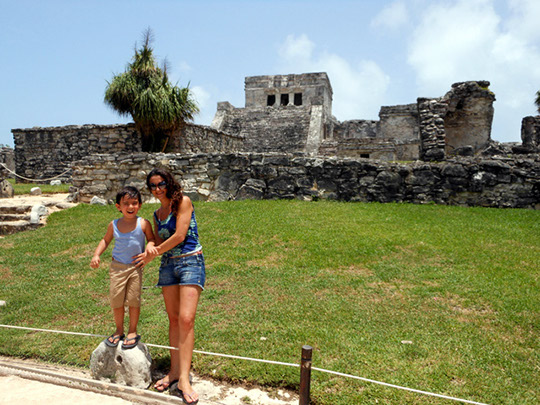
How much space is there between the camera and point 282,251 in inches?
234

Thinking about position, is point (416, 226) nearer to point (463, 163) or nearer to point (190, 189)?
point (463, 163)

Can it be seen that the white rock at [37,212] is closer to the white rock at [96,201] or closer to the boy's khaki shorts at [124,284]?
the white rock at [96,201]

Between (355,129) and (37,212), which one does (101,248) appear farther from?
(355,129)

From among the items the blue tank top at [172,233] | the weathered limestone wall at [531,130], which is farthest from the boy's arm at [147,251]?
the weathered limestone wall at [531,130]

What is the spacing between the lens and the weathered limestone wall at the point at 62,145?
43.3 ft

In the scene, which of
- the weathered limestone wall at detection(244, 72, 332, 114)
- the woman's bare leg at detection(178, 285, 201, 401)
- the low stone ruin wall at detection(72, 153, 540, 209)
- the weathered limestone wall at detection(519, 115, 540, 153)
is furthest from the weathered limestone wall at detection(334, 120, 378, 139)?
the woman's bare leg at detection(178, 285, 201, 401)

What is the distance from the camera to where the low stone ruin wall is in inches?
333

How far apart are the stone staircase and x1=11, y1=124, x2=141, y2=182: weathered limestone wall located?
12.4 feet

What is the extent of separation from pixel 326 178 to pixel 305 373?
22.0 feet

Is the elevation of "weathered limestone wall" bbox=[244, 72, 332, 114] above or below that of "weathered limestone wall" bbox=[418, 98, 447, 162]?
above

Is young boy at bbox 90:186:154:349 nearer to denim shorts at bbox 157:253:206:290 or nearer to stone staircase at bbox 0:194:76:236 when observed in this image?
denim shorts at bbox 157:253:206:290

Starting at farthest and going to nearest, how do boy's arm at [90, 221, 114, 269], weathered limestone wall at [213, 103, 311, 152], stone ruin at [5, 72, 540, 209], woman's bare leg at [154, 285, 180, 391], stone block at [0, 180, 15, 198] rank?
weathered limestone wall at [213, 103, 311, 152], stone block at [0, 180, 15, 198], stone ruin at [5, 72, 540, 209], boy's arm at [90, 221, 114, 269], woman's bare leg at [154, 285, 180, 391]

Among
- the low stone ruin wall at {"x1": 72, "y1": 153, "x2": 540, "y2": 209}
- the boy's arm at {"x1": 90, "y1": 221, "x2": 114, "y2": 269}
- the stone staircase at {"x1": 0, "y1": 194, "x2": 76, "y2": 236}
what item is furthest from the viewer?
the low stone ruin wall at {"x1": 72, "y1": 153, "x2": 540, "y2": 209}

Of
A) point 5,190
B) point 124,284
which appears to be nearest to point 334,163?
point 124,284
